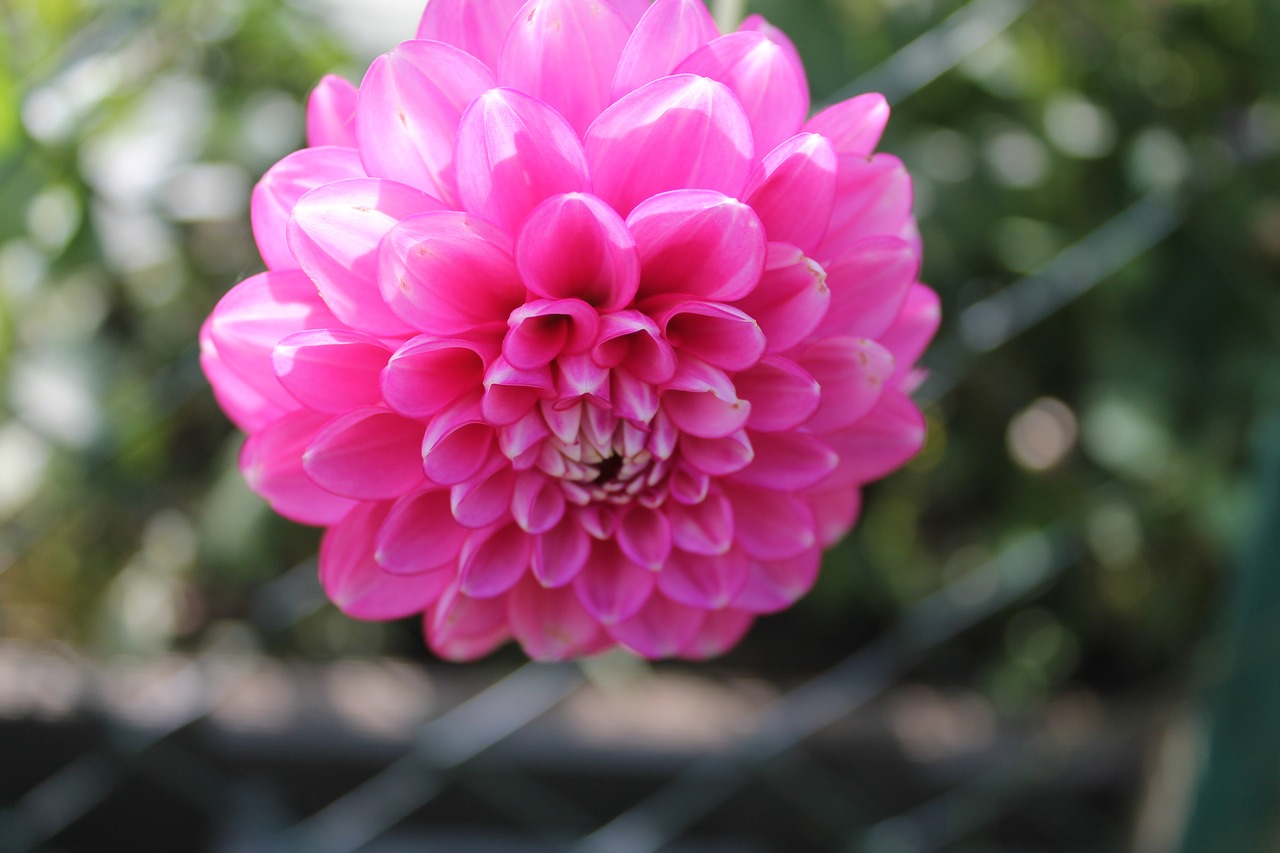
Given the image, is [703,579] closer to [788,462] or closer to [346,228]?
[788,462]

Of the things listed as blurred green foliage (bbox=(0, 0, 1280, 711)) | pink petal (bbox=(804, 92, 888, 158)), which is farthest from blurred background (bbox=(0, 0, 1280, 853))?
pink petal (bbox=(804, 92, 888, 158))

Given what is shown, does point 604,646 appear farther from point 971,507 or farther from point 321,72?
point 971,507

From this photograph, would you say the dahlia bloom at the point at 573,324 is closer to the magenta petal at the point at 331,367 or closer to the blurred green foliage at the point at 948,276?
the magenta petal at the point at 331,367

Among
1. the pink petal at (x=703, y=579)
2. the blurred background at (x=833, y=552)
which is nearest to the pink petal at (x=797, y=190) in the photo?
the pink petal at (x=703, y=579)

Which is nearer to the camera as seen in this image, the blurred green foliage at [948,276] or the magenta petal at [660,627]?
the magenta petal at [660,627]

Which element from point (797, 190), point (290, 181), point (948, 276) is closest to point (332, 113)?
point (290, 181)

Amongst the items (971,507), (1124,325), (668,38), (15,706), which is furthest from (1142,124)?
(15,706)
